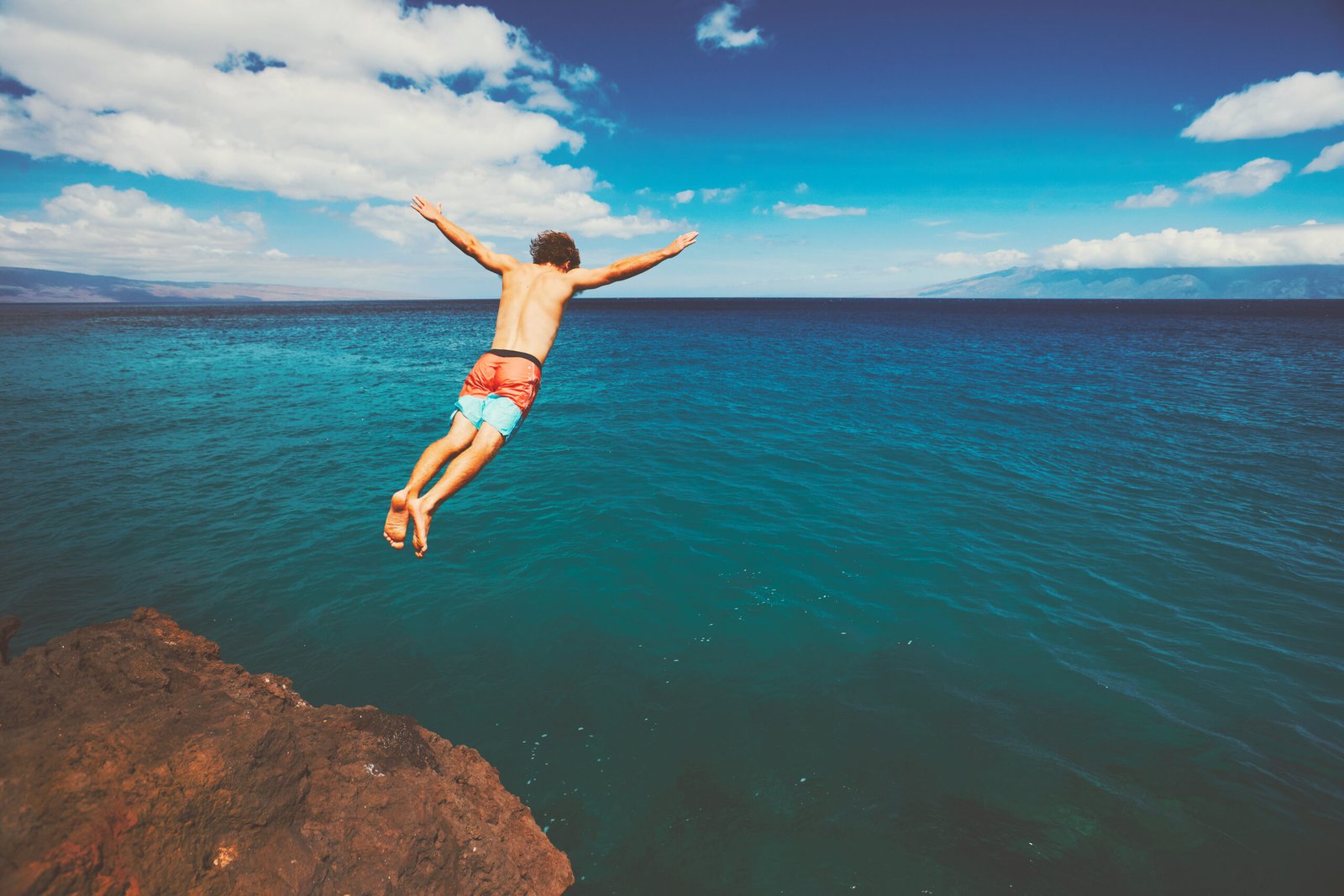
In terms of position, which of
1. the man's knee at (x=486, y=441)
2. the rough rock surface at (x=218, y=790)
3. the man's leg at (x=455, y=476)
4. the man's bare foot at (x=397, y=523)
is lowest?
the rough rock surface at (x=218, y=790)

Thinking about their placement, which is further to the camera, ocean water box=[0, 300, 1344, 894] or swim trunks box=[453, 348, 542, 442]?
ocean water box=[0, 300, 1344, 894]

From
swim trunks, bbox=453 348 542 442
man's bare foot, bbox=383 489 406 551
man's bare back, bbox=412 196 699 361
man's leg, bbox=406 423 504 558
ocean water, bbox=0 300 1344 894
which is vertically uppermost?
man's bare back, bbox=412 196 699 361

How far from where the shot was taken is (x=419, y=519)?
4.57m

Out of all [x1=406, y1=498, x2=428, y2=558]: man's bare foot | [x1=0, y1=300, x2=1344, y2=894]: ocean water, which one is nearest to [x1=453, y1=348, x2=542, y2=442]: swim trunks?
[x1=406, y1=498, x2=428, y2=558]: man's bare foot

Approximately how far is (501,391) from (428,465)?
0.96 metres

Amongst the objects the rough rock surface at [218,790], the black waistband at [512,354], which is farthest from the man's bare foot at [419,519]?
the rough rock surface at [218,790]

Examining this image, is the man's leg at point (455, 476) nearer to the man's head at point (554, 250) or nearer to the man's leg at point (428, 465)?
the man's leg at point (428, 465)

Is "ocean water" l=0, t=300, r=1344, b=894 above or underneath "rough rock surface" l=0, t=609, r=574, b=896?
underneath

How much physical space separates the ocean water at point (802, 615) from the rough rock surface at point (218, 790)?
2.07 meters

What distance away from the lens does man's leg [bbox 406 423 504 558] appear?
178 inches

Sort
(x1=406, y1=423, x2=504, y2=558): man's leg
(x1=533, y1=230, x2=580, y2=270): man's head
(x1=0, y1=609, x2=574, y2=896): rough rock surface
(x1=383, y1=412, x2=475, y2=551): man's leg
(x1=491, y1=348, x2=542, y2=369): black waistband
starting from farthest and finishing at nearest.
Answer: (x1=533, y1=230, x2=580, y2=270): man's head < (x1=491, y1=348, x2=542, y2=369): black waistband < (x1=383, y1=412, x2=475, y2=551): man's leg < (x1=406, y1=423, x2=504, y2=558): man's leg < (x1=0, y1=609, x2=574, y2=896): rough rock surface

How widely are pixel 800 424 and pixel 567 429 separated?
1125 cm

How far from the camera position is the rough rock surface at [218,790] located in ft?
10.1

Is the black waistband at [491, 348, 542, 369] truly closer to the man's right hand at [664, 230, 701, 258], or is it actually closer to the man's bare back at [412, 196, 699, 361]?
the man's bare back at [412, 196, 699, 361]
